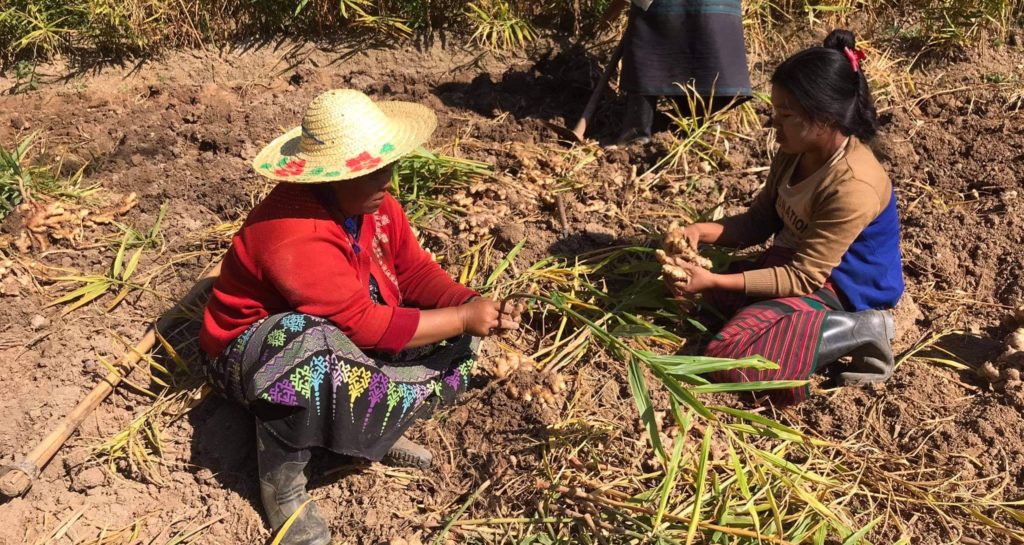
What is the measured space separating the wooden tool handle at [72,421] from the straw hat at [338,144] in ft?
3.21

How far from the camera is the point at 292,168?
74.3 inches

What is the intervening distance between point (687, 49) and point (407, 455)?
214 cm

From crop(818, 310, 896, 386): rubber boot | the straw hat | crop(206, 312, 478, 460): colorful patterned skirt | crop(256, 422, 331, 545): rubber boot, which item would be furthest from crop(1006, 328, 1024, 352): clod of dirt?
crop(256, 422, 331, 545): rubber boot

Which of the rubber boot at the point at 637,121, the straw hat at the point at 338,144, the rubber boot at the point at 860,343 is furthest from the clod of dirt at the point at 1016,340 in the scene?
the straw hat at the point at 338,144

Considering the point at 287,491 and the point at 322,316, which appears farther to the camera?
the point at 287,491

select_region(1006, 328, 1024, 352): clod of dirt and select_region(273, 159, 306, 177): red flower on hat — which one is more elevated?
select_region(273, 159, 306, 177): red flower on hat

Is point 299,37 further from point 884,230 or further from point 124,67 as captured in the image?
point 884,230

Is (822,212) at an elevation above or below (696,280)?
above

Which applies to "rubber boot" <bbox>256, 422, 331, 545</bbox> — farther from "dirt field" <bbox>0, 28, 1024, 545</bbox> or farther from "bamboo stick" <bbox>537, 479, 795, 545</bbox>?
"bamboo stick" <bbox>537, 479, 795, 545</bbox>

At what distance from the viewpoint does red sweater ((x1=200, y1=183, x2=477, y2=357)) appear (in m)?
1.86

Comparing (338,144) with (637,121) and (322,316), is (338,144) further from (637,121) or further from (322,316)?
(637,121)

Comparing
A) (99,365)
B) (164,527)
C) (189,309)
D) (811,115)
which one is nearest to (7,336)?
(99,365)

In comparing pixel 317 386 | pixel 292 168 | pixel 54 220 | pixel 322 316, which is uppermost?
pixel 292 168

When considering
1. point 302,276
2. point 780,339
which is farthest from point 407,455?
point 780,339
